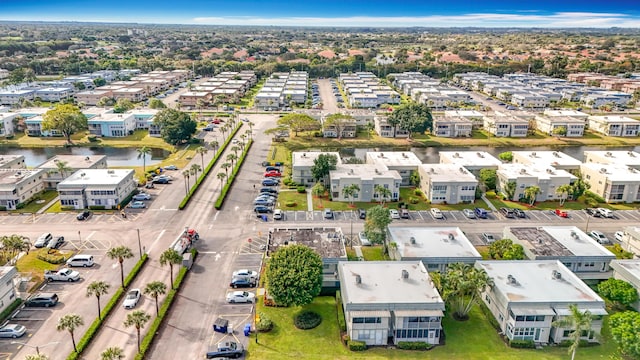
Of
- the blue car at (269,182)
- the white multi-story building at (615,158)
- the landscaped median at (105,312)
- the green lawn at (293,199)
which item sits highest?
the white multi-story building at (615,158)

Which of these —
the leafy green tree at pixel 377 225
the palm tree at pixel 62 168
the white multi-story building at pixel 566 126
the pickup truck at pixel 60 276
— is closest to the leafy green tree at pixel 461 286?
the leafy green tree at pixel 377 225

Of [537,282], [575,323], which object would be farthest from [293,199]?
[575,323]

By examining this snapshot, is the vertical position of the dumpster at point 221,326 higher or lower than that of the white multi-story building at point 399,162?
lower

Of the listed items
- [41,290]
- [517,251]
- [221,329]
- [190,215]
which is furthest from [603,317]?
[41,290]

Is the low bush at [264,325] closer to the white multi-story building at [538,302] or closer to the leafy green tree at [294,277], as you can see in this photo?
the leafy green tree at [294,277]

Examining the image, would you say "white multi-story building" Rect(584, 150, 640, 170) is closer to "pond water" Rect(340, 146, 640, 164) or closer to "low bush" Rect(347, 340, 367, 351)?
"pond water" Rect(340, 146, 640, 164)
